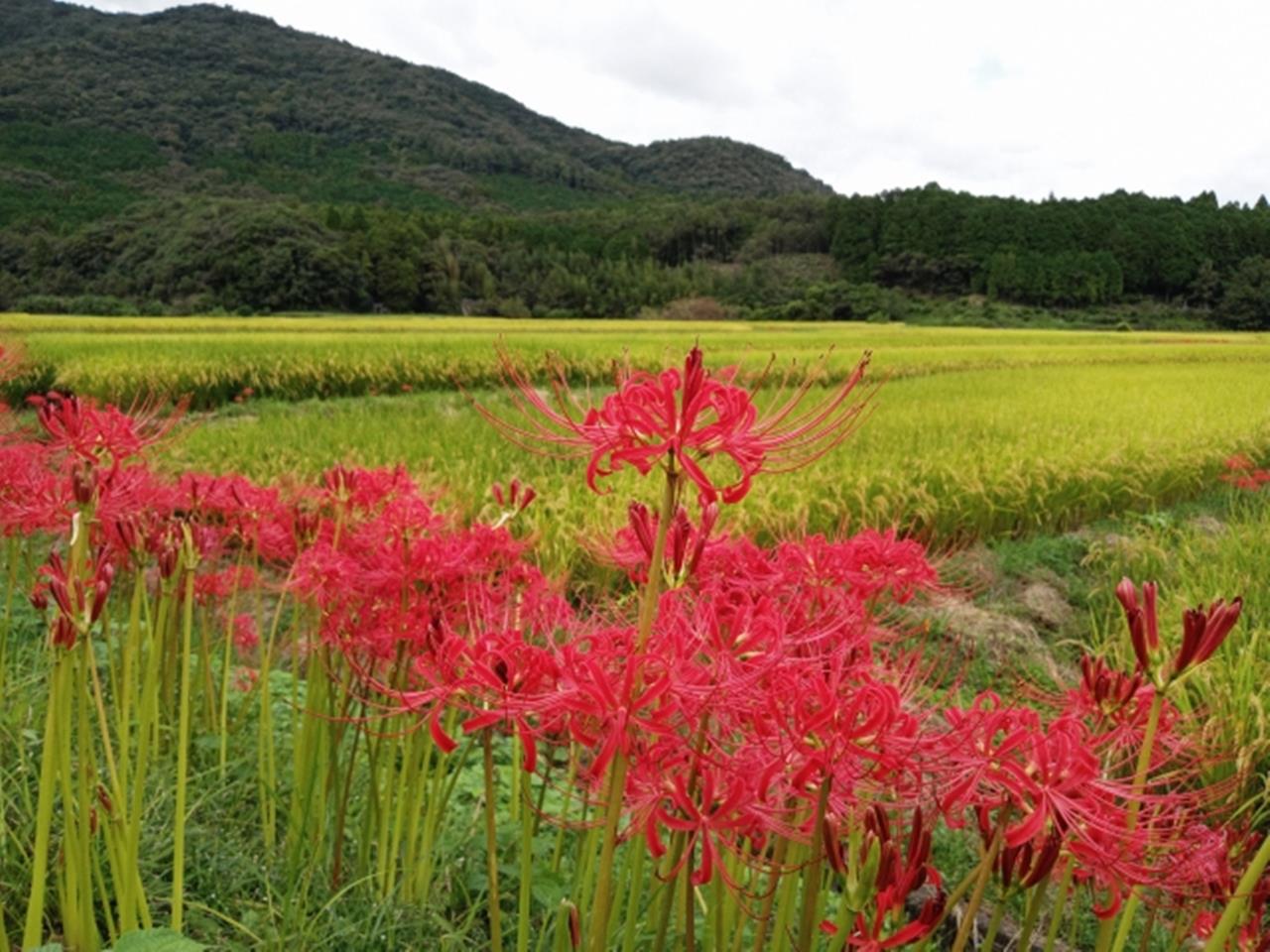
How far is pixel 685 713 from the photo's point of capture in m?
1.01

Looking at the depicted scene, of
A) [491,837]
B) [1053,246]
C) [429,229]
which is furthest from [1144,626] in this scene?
[1053,246]

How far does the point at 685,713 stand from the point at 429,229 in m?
58.5

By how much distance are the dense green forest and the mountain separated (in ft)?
1.45

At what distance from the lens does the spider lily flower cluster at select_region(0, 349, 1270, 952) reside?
1.01 metres

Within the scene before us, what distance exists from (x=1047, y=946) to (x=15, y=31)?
163116 millimetres

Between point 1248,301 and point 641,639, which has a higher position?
point 1248,301

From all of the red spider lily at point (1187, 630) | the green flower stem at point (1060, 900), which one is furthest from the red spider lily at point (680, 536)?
the green flower stem at point (1060, 900)

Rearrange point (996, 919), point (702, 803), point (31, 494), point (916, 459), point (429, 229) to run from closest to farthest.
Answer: point (702, 803) → point (996, 919) → point (31, 494) → point (916, 459) → point (429, 229)

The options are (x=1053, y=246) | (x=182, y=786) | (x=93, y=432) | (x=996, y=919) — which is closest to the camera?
(x=996, y=919)

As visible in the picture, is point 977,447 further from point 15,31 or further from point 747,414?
point 15,31

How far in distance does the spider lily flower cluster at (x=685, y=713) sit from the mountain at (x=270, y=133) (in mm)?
64355

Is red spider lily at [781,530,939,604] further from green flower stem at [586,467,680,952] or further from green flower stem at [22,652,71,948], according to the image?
green flower stem at [22,652,71,948]

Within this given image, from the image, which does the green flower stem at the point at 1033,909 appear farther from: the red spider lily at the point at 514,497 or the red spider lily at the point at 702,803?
the red spider lily at the point at 514,497

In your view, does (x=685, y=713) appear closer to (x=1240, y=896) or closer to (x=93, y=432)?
(x=1240, y=896)
